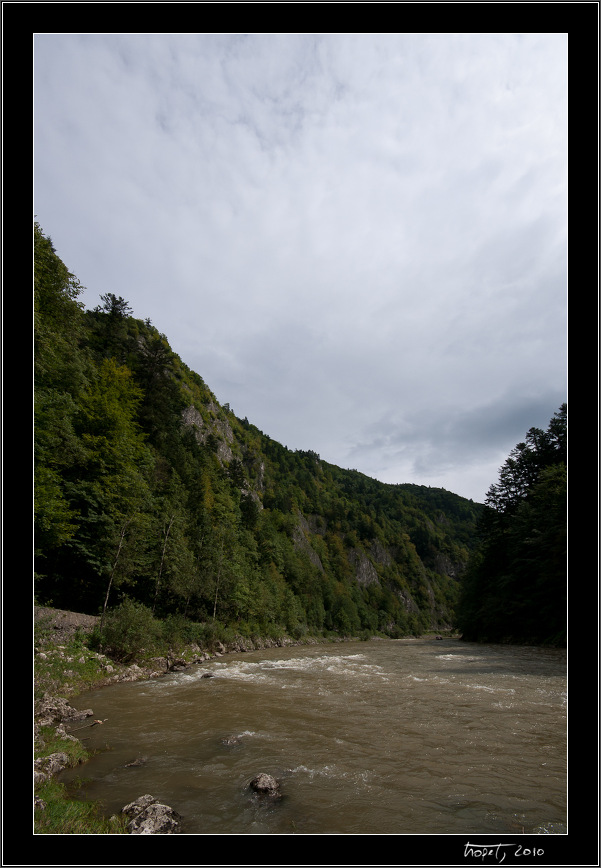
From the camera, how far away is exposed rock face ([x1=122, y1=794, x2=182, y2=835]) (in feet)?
15.3

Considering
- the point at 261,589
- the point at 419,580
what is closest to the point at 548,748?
the point at 261,589

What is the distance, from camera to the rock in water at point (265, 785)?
231 inches

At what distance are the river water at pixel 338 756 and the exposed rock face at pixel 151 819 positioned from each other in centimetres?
21

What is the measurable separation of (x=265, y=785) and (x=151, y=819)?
1904mm

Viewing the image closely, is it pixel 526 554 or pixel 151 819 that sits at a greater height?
pixel 151 819

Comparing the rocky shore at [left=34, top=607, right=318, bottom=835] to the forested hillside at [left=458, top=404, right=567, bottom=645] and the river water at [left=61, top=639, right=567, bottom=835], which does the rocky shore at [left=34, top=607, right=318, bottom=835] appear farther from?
the forested hillside at [left=458, top=404, right=567, bottom=645]

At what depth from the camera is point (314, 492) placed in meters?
148

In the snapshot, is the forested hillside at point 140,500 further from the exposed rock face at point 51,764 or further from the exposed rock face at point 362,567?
the exposed rock face at point 362,567

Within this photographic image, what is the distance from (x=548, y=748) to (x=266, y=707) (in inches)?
309

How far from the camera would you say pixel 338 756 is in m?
7.61

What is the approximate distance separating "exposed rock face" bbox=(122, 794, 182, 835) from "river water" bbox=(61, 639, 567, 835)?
0.21 metres

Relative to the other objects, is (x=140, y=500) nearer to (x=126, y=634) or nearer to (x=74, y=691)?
(x=126, y=634)
